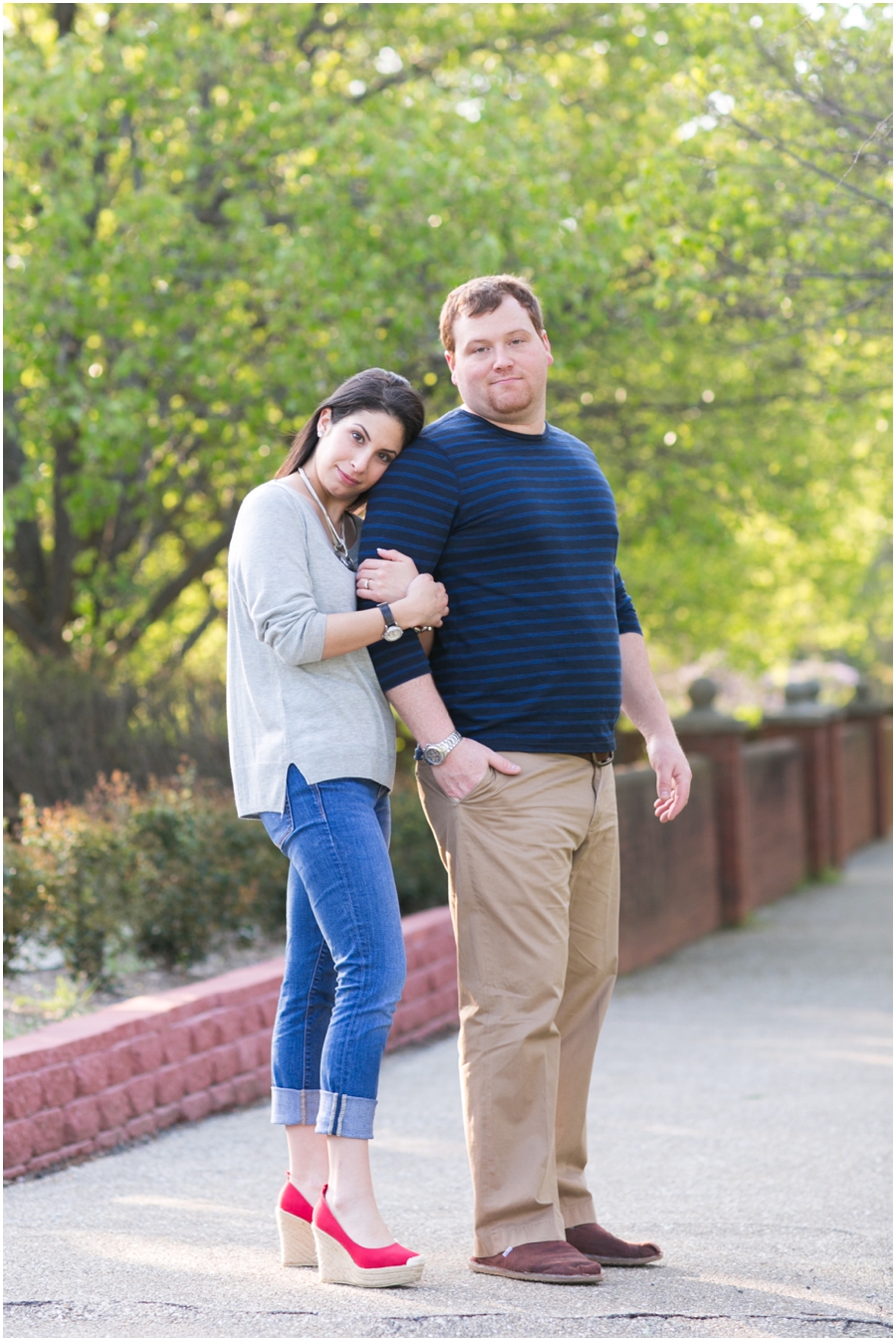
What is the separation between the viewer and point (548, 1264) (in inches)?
131

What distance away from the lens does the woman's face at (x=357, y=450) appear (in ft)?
11.1

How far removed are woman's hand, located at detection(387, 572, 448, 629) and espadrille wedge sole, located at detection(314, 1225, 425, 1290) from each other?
53.6 inches

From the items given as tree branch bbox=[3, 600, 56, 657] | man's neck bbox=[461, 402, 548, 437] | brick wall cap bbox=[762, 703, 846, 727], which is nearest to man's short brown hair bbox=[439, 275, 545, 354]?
man's neck bbox=[461, 402, 548, 437]

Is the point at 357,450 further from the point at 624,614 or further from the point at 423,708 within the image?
the point at 624,614

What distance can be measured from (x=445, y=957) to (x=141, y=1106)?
2.57 metres

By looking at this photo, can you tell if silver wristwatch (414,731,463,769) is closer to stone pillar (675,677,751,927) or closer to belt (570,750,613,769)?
belt (570,750,613,769)

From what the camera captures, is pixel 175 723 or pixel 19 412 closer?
pixel 175 723

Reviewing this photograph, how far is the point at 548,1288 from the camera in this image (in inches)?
130

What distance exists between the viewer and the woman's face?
3391 millimetres

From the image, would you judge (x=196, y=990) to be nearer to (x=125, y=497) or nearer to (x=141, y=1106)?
(x=141, y=1106)

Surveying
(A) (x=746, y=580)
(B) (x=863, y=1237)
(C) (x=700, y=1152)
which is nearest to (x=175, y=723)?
(C) (x=700, y=1152)

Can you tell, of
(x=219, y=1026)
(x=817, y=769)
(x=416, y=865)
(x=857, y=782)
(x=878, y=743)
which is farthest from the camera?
(x=878, y=743)

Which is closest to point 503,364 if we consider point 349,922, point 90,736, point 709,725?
point 349,922

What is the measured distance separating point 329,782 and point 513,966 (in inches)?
24.1
